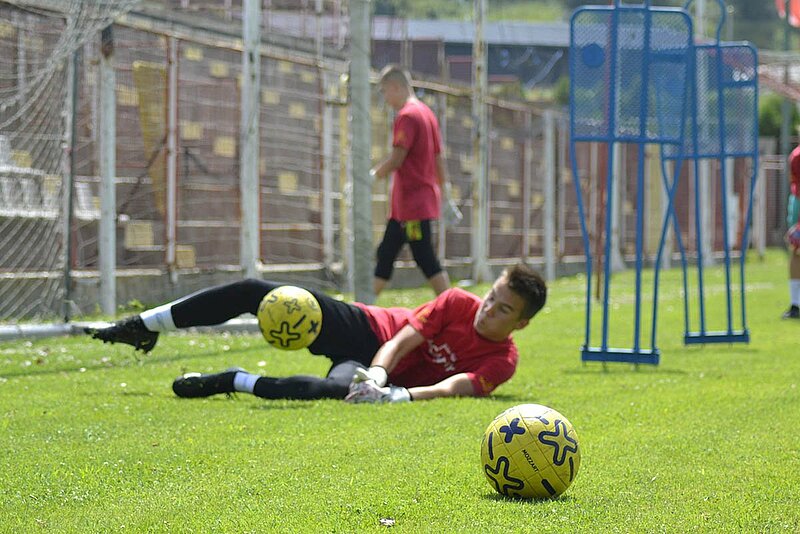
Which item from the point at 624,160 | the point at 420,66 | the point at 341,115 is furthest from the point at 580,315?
the point at 420,66

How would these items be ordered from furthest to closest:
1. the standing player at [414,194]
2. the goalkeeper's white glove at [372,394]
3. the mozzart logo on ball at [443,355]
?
the standing player at [414,194]
the mozzart logo on ball at [443,355]
the goalkeeper's white glove at [372,394]

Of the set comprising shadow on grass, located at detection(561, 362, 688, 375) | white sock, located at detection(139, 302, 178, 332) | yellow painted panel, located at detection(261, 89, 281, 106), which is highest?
yellow painted panel, located at detection(261, 89, 281, 106)

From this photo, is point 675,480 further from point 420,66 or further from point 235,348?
point 420,66

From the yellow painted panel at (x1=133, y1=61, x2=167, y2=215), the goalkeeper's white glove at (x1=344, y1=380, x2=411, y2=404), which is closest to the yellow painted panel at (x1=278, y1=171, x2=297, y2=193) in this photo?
the yellow painted panel at (x1=133, y1=61, x2=167, y2=215)

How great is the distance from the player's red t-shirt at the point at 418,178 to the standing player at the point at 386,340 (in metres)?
3.77

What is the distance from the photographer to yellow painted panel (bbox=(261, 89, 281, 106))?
17703mm

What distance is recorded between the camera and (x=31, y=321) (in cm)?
1227

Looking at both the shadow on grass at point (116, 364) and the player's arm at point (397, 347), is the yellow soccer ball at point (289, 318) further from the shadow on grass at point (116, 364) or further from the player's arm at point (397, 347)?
the shadow on grass at point (116, 364)

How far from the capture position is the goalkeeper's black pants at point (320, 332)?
25.7ft

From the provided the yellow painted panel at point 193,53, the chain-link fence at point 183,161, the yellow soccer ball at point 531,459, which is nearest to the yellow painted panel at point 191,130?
the chain-link fence at point 183,161

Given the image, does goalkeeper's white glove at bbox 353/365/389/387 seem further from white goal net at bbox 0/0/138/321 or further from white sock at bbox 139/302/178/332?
white goal net at bbox 0/0/138/321

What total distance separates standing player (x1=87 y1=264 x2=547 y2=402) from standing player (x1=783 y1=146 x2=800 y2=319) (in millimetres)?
7452

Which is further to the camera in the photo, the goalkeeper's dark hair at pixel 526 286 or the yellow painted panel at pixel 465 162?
the yellow painted panel at pixel 465 162

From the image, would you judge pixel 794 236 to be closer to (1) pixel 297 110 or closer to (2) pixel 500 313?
(1) pixel 297 110
